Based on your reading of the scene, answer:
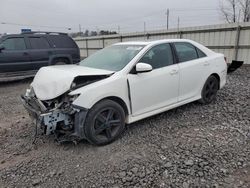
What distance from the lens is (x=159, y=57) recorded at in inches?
163

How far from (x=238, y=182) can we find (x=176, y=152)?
0.88 meters

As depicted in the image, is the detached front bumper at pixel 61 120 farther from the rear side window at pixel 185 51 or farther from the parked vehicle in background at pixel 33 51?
the parked vehicle in background at pixel 33 51

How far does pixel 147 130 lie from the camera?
3928mm

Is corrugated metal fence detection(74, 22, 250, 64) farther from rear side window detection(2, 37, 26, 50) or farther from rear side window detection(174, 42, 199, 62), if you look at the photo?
rear side window detection(174, 42, 199, 62)

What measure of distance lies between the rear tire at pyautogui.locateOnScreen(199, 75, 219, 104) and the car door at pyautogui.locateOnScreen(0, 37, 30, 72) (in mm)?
6705

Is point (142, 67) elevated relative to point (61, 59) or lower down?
elevated

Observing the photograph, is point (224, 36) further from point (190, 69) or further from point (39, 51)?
point (39, 51)

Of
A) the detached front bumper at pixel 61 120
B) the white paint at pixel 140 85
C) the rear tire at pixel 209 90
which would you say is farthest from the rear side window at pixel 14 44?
the rear tire at pixel 209 90

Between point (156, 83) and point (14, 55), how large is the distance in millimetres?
6507

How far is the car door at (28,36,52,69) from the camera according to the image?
28.4 ft

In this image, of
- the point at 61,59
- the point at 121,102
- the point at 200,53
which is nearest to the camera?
the point at 121,102

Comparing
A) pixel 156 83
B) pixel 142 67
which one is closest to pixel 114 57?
pixel 142 67

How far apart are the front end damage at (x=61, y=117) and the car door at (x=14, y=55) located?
577 cm

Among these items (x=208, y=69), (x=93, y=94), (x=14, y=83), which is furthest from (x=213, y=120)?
(x=14, y=83)
